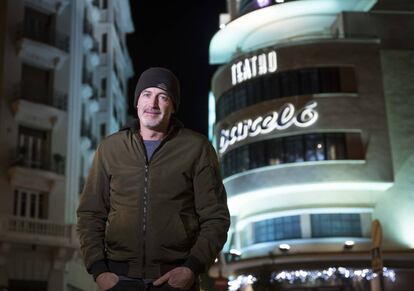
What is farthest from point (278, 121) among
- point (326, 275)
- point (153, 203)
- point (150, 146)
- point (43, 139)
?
point (153, 203)

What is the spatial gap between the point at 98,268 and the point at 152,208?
464 mm

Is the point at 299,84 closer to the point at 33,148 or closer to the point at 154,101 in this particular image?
the point at 33,148

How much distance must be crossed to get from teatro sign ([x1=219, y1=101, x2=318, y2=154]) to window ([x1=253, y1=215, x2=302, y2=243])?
5.05 meters

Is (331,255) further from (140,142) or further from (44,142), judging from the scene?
(140,142)

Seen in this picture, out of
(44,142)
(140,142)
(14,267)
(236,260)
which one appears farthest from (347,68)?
(140,142)

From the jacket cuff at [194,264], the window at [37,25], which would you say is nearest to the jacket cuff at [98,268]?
the jacket cuff at [194,264]

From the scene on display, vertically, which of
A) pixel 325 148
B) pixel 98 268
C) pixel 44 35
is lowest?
pixel 98 268

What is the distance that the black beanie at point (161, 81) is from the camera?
398 centimetres

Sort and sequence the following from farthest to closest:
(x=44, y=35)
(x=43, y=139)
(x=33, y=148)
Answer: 1. (x=44, y=35)
2. (x=43, y=139)
3. (x=33, y=148)

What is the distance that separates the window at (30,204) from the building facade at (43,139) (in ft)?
0.16

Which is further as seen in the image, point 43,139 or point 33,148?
point 43,139

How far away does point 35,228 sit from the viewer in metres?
28.3

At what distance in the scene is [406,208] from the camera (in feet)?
112

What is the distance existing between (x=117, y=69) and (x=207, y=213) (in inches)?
1771
